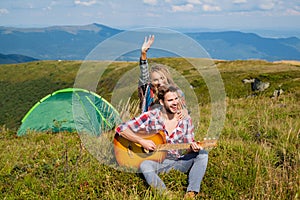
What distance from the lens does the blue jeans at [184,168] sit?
4746mm

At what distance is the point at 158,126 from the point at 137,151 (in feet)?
1.77

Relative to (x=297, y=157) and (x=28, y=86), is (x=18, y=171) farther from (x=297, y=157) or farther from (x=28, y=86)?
(x=28, y=86)

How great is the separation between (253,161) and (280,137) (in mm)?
1458

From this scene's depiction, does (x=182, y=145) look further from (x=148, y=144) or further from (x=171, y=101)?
(x=171, y=101)

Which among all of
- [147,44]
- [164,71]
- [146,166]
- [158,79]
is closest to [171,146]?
[146,166]

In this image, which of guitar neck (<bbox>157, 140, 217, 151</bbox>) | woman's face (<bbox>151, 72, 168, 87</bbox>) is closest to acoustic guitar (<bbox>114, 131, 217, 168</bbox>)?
guitar neck (<bbox>157, 140, 217, 151</bbox>)

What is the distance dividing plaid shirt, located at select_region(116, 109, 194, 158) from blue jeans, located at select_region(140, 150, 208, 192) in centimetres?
24

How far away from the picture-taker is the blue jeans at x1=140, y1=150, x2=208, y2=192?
4746 millimetres

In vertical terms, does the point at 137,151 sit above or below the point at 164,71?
below

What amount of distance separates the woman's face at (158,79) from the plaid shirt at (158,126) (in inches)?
30.8

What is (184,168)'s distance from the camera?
5.29 m

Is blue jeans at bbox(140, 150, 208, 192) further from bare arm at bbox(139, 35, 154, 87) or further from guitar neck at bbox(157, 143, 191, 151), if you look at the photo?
bare arm at bbox(139, 35, 154, 87)

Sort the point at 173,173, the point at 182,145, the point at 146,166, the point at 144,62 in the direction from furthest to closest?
the point at 144,62 → the point at 173,173 → the point at 146,166 → the point at 182,145

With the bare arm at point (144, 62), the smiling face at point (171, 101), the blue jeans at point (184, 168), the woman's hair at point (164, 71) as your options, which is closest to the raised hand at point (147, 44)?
the bare arm at point (144, 62)
